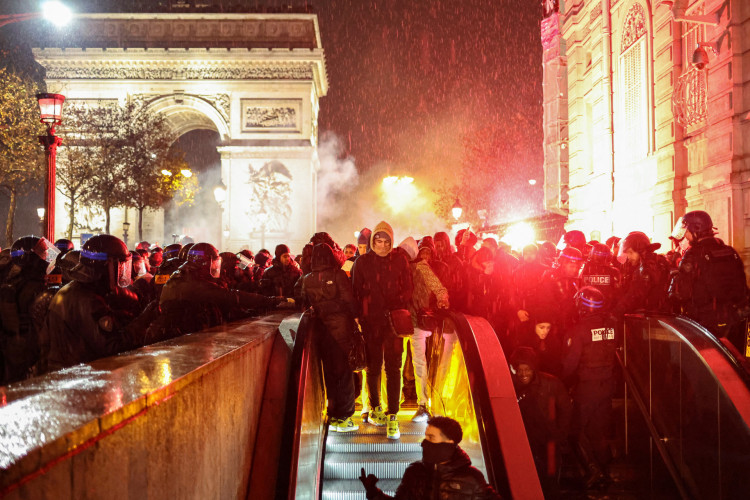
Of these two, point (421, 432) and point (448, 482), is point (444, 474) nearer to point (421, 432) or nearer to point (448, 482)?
point (448, 482)

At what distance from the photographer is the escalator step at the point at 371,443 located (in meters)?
6.03

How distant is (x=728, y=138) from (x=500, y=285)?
761 centimetres

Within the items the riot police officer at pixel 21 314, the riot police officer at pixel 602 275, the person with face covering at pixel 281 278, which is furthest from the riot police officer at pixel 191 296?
the person with face covering at pixel 281 278

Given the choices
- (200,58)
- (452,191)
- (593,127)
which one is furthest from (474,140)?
(593,127)

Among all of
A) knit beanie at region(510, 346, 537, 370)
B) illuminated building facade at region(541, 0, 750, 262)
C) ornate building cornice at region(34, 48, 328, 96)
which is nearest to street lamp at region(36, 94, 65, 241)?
knit beanie at region(510, 346, 537, 370)

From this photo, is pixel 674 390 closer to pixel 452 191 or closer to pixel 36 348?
pixel 36 348

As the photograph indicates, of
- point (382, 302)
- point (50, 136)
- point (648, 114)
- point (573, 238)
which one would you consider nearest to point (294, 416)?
point (382, 302)

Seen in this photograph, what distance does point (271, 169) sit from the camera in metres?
40.3

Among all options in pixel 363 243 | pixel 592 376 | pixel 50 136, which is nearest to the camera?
pixel 592 376

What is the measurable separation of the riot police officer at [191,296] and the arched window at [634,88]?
1418 centimetres

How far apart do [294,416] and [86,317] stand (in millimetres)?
1432

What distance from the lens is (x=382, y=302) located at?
6.31 meters

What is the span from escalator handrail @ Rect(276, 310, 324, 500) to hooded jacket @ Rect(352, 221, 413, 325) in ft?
3.09

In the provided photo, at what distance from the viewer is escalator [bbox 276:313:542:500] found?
14.3 feet
